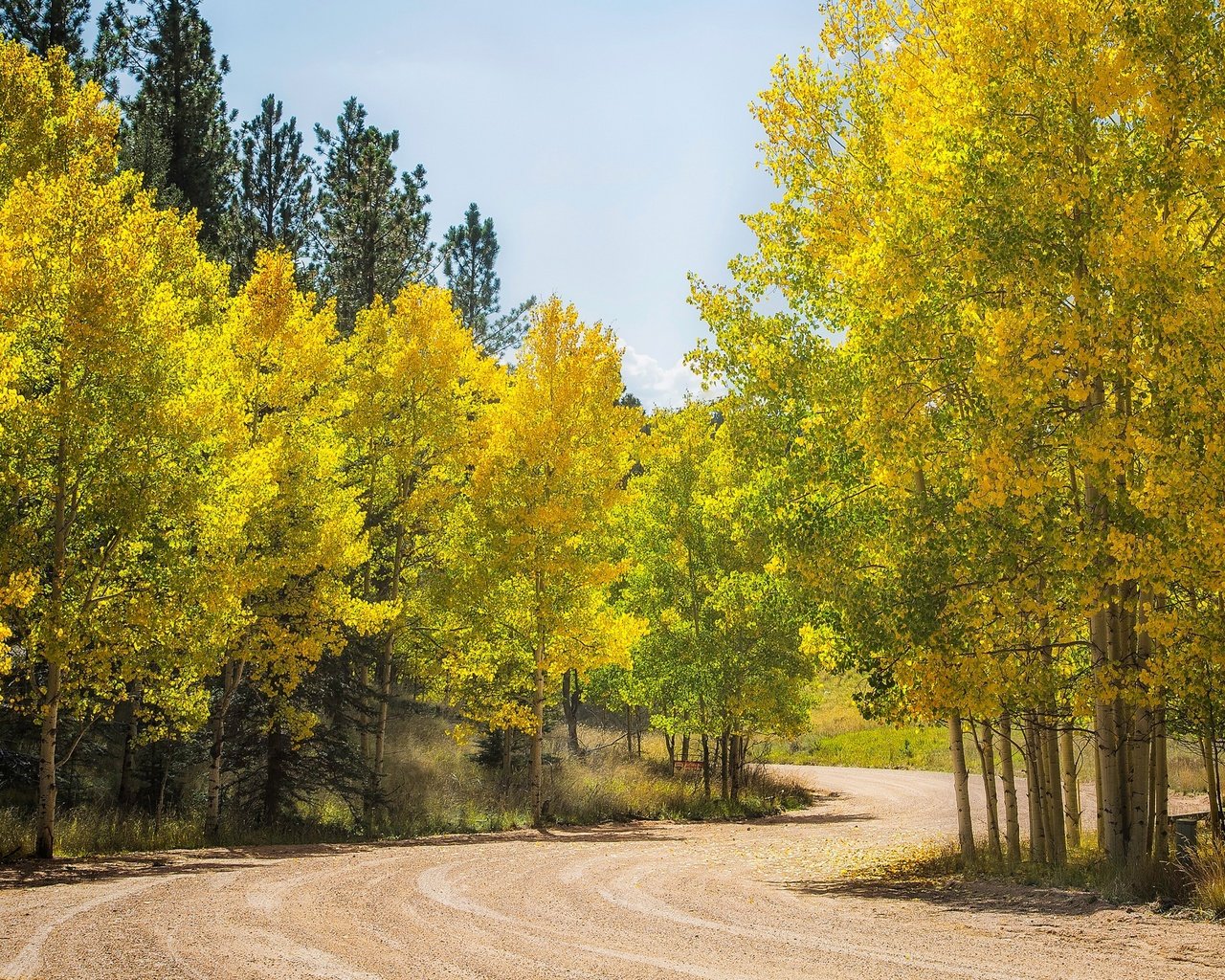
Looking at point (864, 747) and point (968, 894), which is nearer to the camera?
point (968, 894)

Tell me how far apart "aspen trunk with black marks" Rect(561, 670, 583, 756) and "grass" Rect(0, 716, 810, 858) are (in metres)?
0.53

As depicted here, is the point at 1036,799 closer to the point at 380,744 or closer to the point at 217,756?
the point at 380,744

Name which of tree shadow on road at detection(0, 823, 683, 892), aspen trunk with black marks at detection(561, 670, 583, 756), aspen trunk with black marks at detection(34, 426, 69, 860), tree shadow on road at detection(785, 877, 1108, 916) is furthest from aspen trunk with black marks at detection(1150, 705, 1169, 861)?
aspen trunk with black marks at detection(561, 670, 583, 756)

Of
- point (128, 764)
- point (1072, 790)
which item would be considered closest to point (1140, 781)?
point (1072, 790)

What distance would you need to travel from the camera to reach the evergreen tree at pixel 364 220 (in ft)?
90.6

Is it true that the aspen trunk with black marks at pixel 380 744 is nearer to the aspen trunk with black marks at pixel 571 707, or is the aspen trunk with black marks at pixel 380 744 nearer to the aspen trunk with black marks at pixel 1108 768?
the aspen trunk with black marks at pixel 571 707

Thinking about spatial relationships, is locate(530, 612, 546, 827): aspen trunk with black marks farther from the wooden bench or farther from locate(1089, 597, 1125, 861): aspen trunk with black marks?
locate(1089, 597, 1125, 861): aspen trunk with black marks

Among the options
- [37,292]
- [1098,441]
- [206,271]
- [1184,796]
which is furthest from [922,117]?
[1184,796]

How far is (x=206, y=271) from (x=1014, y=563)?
14.7 meters

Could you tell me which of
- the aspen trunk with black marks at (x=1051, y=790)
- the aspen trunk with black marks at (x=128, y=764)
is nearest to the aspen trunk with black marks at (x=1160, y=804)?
the aspen trunk with black marks at (x=1051, y=790)

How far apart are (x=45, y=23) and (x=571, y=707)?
23018 millimetres

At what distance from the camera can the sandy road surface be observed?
6.60 meters

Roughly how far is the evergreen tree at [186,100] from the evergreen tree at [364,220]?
2940 millimetres

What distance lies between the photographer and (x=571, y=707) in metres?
32.3
